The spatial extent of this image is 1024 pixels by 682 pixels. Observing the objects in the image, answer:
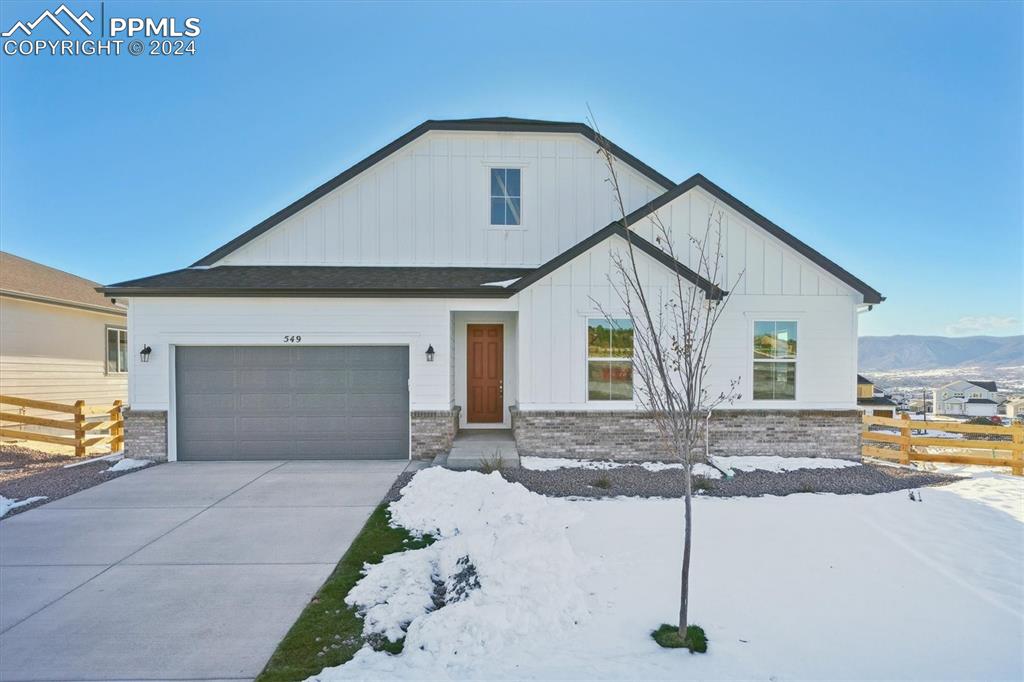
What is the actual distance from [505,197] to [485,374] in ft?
13.6

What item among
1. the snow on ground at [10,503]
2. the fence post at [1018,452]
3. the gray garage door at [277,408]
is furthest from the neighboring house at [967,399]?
the snow on ground at [10,503]

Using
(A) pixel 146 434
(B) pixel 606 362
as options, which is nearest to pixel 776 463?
(B) pixel 606 362

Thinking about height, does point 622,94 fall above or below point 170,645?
above

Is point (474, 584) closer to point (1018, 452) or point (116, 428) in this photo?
point (1018, 452)

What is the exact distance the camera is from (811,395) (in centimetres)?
997

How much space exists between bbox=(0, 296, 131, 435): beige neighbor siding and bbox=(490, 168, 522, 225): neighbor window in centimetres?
1326

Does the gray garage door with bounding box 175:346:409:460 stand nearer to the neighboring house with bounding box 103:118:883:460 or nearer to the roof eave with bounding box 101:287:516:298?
the neighboring house with bounding box 103:118:883:460

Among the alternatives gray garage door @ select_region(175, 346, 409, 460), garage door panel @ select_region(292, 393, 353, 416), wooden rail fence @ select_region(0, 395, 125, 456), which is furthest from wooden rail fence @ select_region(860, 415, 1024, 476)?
wooden rail fence @ select_region(0, 395, 125, 456)

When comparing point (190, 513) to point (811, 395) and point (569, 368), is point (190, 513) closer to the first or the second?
point (569, 368)

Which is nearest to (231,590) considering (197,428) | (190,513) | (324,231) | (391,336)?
(190,513)

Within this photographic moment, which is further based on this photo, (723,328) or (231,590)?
(723,328)

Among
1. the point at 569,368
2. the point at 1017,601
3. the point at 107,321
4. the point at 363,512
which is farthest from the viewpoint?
the point at 107,321

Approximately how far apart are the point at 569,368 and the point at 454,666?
22.0 ft

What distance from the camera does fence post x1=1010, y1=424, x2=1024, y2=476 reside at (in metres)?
9.20
